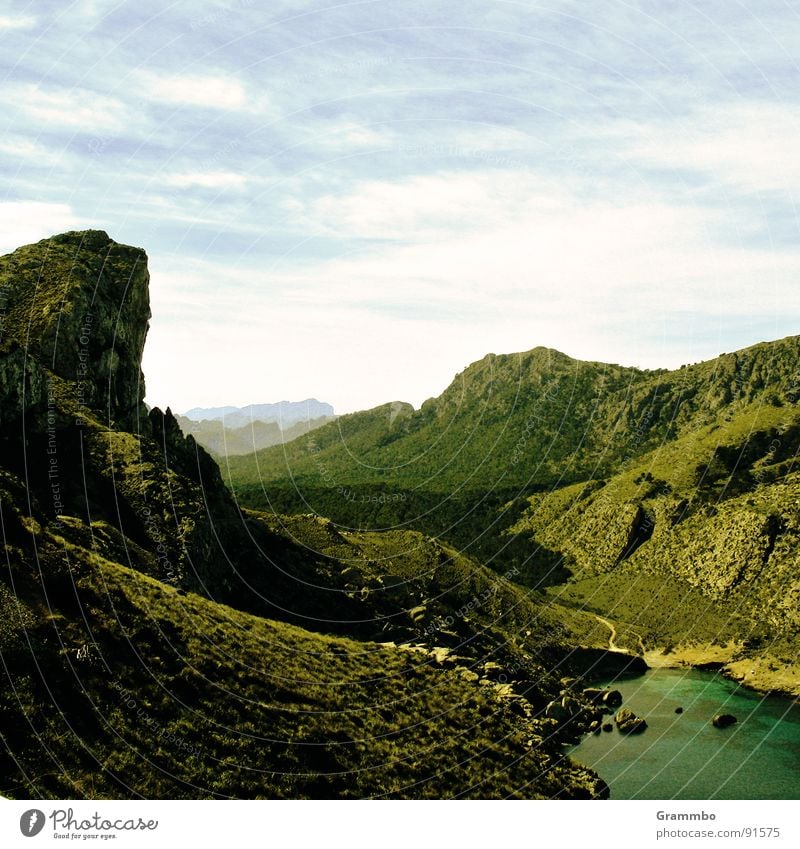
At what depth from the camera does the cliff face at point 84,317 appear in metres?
61.6

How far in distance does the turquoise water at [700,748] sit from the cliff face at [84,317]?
54.0m

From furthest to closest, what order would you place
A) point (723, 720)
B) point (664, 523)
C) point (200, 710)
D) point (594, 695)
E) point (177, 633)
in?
point (664, 523) < point (594, 695) < point (723, 720) < point (177, 633) < point (200, 710)

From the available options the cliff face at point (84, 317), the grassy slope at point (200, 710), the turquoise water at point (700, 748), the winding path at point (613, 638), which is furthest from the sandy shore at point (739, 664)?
the cliff face at point (84, 317)

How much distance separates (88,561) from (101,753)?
1316cm

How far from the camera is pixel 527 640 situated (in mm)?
90125

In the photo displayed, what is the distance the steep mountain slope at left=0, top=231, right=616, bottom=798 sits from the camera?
31.9 metres

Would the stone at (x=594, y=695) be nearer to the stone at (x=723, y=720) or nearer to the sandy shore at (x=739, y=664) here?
the stone at (x=723, y=720)

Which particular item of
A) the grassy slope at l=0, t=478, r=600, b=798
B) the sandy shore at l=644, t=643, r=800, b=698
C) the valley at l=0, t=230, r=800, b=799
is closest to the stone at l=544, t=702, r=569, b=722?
the valley at l=0, t=230, r=800, b=799

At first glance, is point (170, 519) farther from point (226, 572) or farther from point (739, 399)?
point (739, 399)

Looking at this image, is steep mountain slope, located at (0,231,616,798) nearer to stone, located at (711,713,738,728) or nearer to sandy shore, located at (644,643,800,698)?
stone, located at (711,713,738,728)

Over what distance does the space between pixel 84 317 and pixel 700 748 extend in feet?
238

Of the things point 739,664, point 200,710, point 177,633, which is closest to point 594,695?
point 739,664

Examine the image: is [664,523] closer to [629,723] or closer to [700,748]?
[629,723]

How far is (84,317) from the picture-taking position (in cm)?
6638
